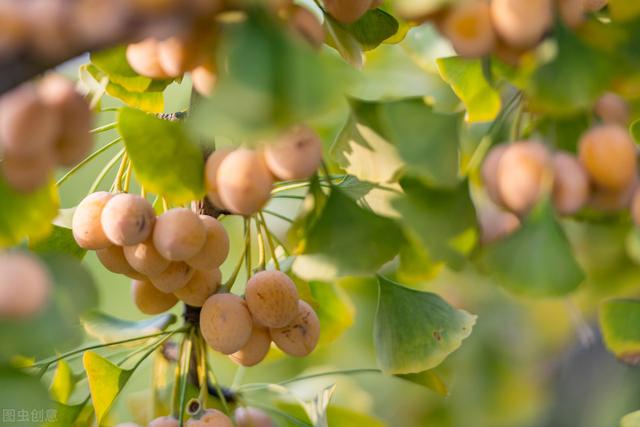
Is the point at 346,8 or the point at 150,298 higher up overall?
the point at 346,8

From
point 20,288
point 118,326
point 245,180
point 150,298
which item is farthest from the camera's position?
point 118,326

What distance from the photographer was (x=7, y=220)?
0.45 m

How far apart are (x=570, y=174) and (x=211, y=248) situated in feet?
0.75

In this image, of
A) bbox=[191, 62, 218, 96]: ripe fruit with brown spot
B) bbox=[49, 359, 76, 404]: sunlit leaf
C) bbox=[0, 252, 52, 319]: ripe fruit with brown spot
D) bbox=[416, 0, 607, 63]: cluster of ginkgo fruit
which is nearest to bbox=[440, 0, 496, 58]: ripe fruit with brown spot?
bbox=[416, 0, 607, 63]: cluster of ginkgo fruit

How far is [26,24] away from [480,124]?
20.7 inches

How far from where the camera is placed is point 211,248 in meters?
0.62

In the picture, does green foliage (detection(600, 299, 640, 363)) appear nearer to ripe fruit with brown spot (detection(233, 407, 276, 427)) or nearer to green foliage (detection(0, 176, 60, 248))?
ripe fruit with brown spot (detection(233, 407, 276, 427))

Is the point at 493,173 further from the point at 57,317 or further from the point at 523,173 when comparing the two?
the point at 57,317

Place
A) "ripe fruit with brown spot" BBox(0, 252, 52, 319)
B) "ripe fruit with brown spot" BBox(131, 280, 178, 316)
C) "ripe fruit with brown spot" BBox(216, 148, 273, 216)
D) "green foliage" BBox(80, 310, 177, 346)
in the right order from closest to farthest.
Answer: "ripe fruit with brown spot" BBox(0, 252, 52, 319) → "ripe fruit with brown spot" BBox(216, 148, 273, 216) → "ripe fruit with brown spot" BBox(131, 280, 178, 316) → "green foliage" BBox(80, 310, 177, 346)

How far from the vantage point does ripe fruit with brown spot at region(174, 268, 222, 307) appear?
2.22 ft

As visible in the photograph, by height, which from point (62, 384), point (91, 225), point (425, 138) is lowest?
point (62, 384)

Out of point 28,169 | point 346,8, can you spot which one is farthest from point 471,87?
point 28,169

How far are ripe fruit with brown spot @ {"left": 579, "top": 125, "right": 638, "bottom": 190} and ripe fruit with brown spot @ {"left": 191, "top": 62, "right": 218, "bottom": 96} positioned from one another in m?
0.18

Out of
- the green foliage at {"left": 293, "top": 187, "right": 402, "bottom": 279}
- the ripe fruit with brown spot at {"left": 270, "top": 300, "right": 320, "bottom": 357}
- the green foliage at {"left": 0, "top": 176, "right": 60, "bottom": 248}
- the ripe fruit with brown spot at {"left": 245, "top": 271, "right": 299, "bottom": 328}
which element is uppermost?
the green foliage at {"left": 0, "top": 176, "right": 60, "bottom": 248}
